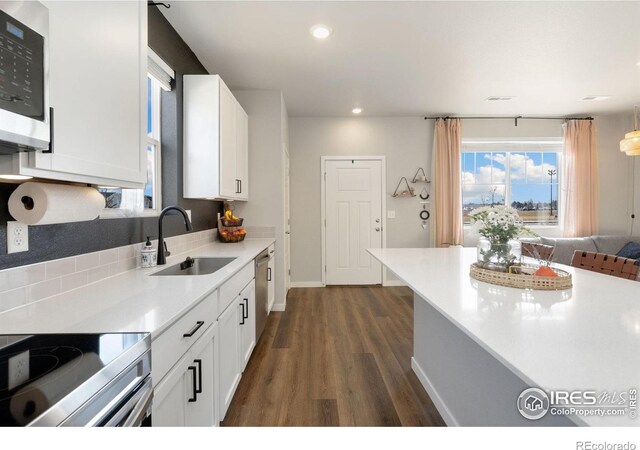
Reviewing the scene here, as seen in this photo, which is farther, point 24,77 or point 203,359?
point 203,359

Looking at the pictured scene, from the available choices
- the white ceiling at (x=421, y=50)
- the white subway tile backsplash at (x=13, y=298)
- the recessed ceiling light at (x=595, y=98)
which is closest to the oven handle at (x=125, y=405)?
the white subway tile backsplash at (x=13, y=298)

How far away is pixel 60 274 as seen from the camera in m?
1.34

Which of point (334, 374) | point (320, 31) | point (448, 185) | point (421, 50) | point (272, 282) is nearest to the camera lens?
point (334, 374)

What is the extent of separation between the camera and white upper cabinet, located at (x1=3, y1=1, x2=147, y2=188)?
0.98 meters

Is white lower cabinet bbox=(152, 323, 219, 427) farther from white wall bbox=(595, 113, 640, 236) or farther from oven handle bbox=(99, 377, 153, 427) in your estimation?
white wall bbox=(595, 113, 640, 236)

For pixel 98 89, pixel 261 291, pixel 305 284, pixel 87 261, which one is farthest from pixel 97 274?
pixel 305 284

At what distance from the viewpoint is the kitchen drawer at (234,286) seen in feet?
5.57

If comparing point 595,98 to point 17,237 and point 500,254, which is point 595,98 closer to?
point 500,254

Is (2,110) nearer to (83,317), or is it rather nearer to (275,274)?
(83,317)

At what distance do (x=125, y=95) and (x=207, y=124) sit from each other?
137 centimetres

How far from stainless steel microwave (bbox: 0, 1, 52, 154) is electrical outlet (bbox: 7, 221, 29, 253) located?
41cm

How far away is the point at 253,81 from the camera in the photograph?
3.50 m

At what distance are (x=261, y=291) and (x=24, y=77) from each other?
228cm

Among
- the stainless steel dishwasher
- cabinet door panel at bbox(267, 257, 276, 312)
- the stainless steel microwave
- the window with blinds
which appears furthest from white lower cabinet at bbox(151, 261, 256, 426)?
the window with blinds
